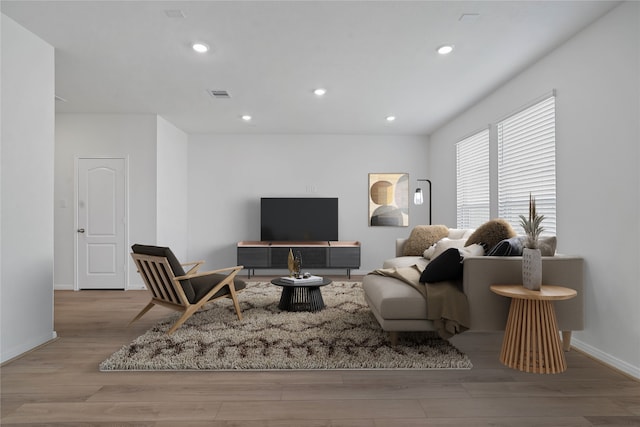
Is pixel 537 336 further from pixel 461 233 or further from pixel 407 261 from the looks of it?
pixel 461 233

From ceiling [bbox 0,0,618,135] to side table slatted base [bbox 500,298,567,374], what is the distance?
214 centimetres

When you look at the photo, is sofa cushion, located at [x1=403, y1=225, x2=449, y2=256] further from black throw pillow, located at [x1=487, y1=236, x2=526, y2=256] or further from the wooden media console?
black throw pillow, located at [x1=487, y1=236, x2=526, y2=256]

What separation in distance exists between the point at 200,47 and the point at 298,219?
3.83 m

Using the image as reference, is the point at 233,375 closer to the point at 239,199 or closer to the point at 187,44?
the point at 187,44

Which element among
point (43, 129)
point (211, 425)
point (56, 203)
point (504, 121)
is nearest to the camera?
point (211, 425)

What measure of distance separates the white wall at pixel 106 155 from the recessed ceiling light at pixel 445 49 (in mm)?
4119

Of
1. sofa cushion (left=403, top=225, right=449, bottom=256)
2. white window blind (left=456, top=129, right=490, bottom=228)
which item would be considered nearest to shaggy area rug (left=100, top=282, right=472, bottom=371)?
sofa cushion (left=403, top=225, right=449, bottom=256)

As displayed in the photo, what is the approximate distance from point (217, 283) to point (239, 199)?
3418mm

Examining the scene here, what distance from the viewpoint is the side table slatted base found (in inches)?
99.9

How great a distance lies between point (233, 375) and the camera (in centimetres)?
256

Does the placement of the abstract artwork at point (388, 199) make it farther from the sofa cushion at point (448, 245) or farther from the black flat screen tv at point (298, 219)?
the sofa cushion at point (448, 245)

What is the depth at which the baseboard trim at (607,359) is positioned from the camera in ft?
8.30

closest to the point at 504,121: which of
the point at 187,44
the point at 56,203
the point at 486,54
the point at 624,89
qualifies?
the point at 486,54

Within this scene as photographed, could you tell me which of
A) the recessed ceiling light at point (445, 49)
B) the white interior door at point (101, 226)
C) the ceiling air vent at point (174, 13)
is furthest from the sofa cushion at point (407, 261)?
the white interior door at point (101, 226)
